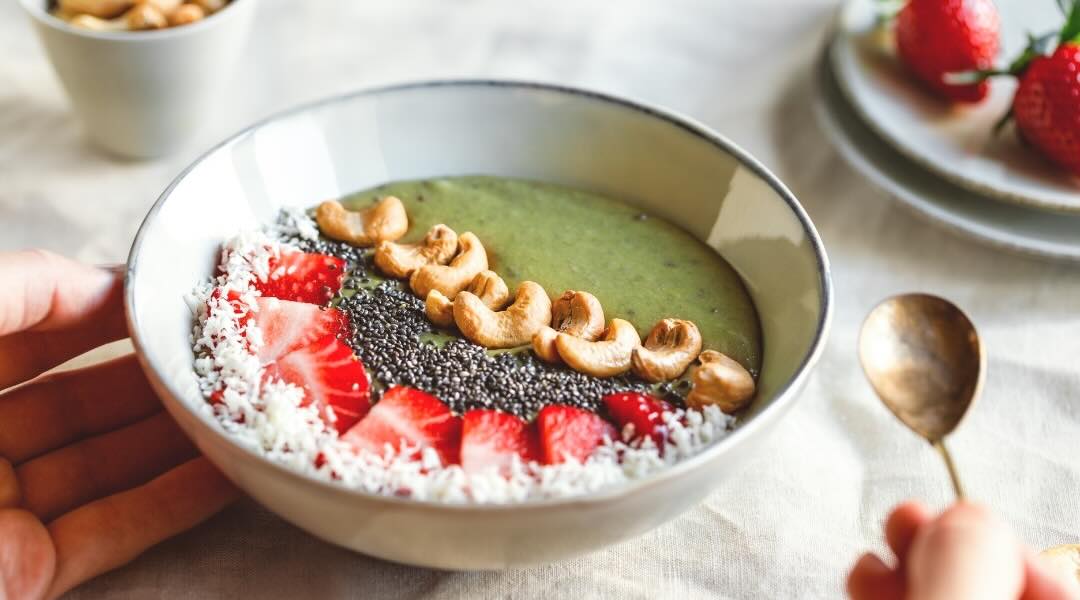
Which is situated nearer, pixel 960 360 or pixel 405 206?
pixel 960 360

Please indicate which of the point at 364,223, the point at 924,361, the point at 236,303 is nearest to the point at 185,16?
the point at 364,223

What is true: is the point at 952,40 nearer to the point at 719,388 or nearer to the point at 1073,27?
the point at 1073,27

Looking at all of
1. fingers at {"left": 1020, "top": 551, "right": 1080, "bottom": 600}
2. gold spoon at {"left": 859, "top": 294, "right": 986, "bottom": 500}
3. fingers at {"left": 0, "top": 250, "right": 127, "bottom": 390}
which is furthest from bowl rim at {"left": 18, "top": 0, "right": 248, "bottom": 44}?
fingers at {"left": 1020, "top": 551, "right": 1080, "bottom": 600}

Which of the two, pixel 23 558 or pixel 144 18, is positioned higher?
pixel 144 18

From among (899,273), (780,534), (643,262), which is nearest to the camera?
(780,534)

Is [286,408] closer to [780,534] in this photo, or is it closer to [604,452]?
[604,452]

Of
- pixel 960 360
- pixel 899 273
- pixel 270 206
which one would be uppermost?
pixel 270 206

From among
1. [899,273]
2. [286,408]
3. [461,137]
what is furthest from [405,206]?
[899,273]

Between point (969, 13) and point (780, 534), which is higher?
point (969, 13)
